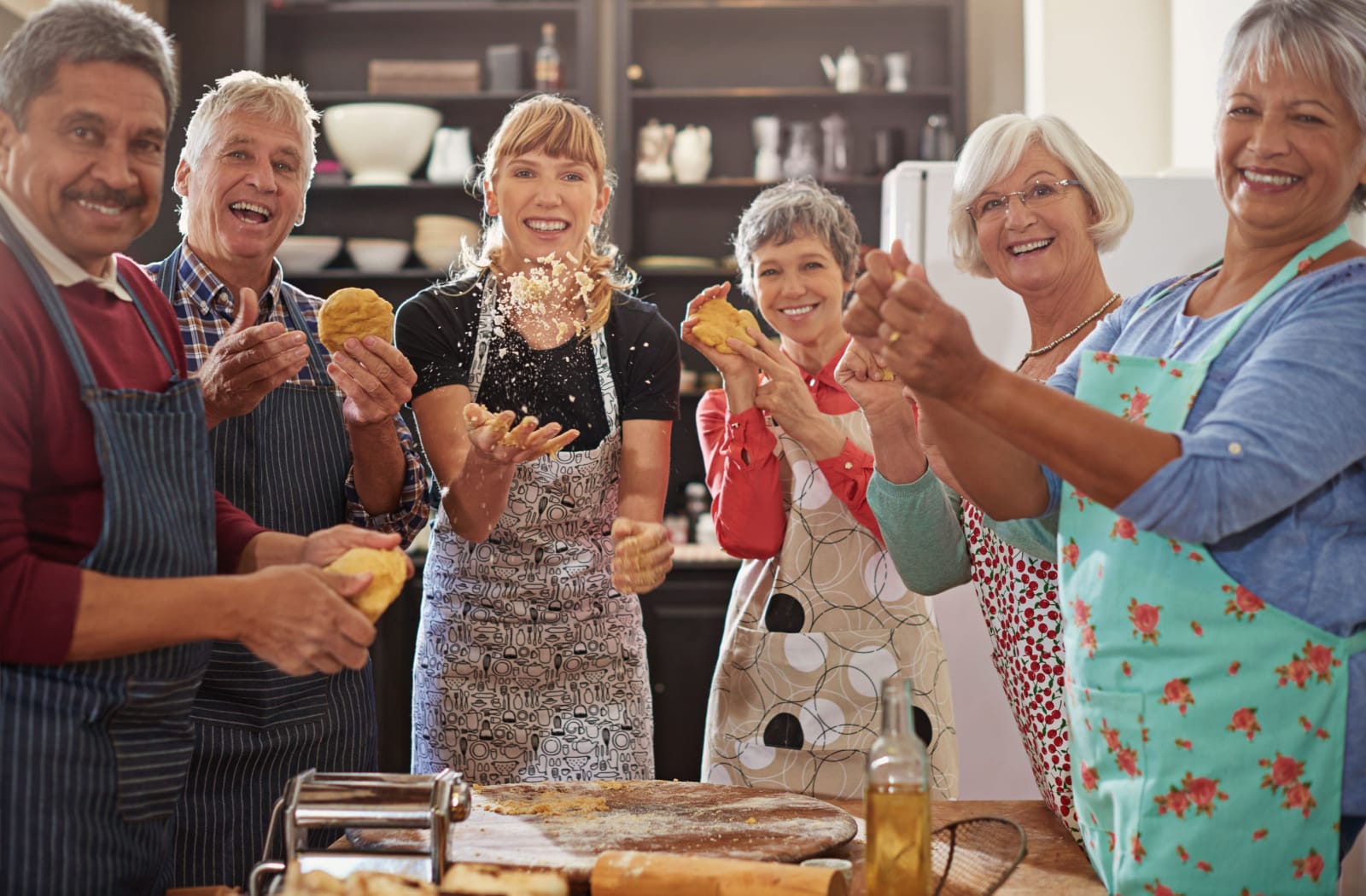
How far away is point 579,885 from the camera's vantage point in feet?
4.49

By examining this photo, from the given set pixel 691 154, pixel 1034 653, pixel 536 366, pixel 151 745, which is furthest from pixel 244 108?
pixel 691 154

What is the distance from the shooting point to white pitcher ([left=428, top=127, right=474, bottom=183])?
463cm

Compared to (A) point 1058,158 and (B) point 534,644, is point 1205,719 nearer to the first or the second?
(A) point 1058,158

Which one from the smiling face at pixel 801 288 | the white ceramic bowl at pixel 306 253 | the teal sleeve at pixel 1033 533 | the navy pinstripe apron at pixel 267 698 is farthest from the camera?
the white ceramic bowl at pixel 306 253

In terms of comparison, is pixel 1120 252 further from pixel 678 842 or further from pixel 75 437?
pixel 75 437

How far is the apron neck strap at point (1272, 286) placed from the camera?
128 centimetres

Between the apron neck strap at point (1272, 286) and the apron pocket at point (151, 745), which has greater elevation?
the apron neck strap at point (1272, 286)

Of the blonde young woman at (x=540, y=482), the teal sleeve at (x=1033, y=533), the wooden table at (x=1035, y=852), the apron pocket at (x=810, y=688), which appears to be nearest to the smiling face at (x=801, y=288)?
the blonde young woman at (x=540, y=482)

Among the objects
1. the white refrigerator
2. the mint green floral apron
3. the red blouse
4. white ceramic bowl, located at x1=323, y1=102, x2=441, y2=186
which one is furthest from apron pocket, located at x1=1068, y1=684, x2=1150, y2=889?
white ceramic bowl, located at x1=323, y1=102, x2=441, y2=186

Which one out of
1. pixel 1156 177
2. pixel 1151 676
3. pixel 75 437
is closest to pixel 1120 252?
pixel 1156 177

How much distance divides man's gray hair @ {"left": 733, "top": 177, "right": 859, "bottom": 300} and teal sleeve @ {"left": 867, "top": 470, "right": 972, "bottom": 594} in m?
0.69

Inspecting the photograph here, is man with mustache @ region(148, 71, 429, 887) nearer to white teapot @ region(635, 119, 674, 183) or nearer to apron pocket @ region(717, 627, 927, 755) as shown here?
apron pocket @ region(717, 627, 927, 755)

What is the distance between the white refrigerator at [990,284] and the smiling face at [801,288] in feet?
2.90

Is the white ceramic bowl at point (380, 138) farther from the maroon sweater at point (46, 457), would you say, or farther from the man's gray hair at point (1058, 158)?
the maroon sweater at point (46, 457)
